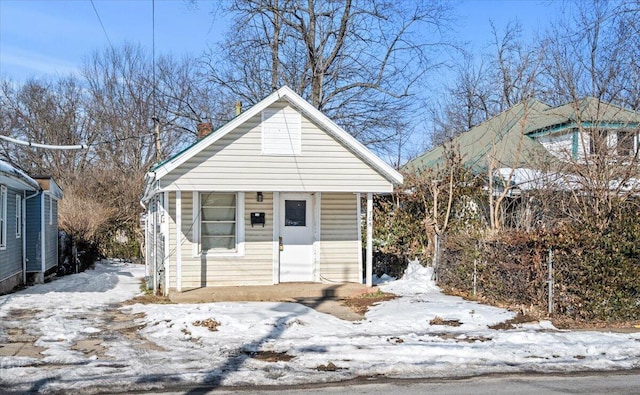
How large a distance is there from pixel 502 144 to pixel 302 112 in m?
9.61

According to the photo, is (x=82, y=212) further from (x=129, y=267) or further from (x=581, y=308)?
(x=581, y=308)

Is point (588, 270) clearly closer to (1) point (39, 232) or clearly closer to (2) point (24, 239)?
(2) point (24, 239)

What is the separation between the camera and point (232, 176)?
14164mm

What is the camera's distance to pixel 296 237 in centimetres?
1568

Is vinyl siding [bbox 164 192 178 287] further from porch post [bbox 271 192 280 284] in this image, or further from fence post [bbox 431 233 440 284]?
fence post [bbox 431 233 440 284]

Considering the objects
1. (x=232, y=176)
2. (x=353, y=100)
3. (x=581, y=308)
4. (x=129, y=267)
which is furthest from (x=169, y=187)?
(x=353, y=100)

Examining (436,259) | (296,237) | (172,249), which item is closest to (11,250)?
(172,249)

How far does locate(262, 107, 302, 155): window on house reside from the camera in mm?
14461

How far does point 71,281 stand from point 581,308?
47.0 ft

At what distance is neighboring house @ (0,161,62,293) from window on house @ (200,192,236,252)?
180 inches

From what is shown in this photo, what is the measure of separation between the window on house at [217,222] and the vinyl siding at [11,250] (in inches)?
199

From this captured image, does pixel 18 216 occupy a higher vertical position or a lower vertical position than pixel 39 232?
higher

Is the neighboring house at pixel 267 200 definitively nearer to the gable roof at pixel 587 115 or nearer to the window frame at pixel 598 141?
the window frame at pixel 598 141

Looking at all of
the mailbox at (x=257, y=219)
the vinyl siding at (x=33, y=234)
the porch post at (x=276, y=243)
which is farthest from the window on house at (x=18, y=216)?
the porch post at (x=276, y=243)
